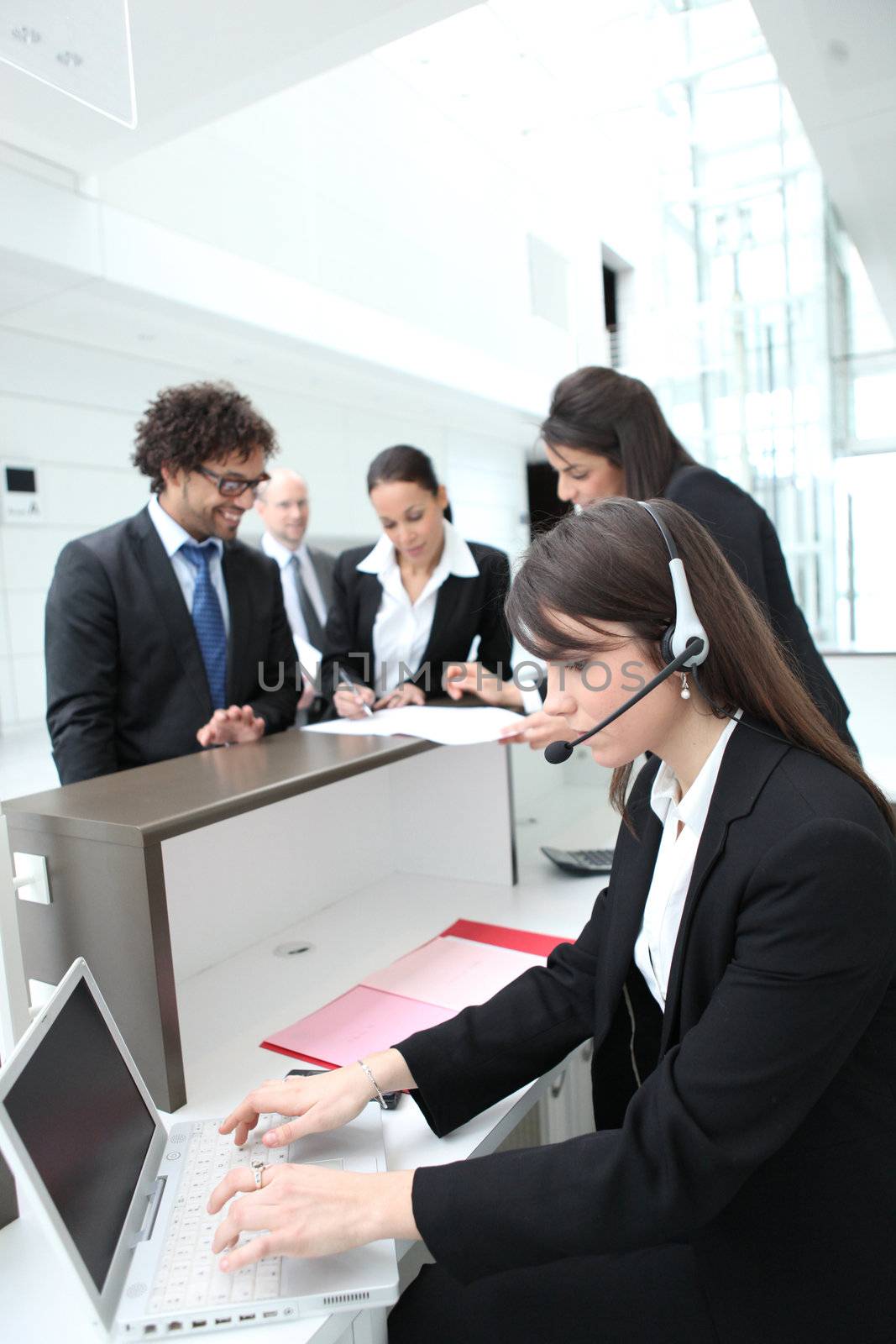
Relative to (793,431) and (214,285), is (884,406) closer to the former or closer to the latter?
(793,431)

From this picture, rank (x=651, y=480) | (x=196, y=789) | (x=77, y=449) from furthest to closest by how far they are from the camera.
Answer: (x=77, y=449) → (x=651, y=480) → (x=196, y=789)

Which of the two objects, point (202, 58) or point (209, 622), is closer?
point (209, 622)

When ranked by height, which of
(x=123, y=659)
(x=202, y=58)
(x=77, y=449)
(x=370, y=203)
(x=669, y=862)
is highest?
(x=370, y=203)

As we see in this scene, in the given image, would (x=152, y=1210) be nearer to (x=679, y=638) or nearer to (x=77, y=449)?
(x=679, y=638)

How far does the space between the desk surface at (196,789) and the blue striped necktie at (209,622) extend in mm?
287

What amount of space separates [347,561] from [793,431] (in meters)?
3.68

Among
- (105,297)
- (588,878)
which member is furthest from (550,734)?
(105,297)

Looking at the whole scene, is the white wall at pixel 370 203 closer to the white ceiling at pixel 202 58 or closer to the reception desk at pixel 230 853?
the white ceiling at pixel 202 58

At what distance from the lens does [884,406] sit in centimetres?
465

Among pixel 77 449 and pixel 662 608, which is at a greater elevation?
pixel 77 449

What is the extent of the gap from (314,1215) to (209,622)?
1213mm

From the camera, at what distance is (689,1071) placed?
738 mm

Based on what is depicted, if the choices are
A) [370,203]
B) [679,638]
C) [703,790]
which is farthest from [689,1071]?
[370,203]

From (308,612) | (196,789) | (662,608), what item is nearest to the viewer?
(662,608)
